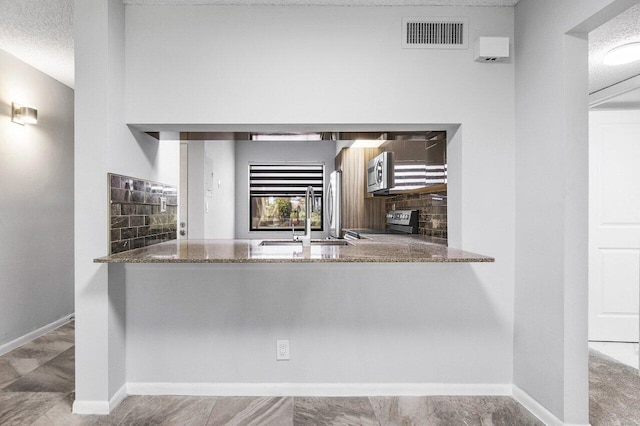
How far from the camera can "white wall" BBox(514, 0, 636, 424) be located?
2078 mm

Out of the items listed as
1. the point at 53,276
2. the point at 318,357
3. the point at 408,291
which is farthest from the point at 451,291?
the point at 53,276

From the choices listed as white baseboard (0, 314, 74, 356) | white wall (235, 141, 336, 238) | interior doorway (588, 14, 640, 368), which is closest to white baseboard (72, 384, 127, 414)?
white baseboard (0, 314, 74, 356)

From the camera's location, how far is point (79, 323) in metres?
2.36

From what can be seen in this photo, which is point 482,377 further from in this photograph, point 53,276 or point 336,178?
point 53,276

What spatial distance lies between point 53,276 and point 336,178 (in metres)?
3.08

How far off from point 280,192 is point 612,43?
4.32 metres

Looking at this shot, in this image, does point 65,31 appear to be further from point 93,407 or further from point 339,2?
point 93,407

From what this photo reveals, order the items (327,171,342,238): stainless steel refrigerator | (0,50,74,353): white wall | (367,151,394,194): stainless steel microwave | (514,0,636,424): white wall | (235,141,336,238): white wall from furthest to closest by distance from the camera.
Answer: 1. (235,141,336,238): white wall
2. (327,171,342,238): stainless steel refrigerator
3. (367,151,394,194): stainless steel microwave
4. (0,50,74,353): white wall
5. (514,0,636,424): white wall

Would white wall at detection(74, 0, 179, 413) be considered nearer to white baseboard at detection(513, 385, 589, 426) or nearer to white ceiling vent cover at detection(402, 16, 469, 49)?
white ceiling vent cover at detection(402, 16, 469, 49)

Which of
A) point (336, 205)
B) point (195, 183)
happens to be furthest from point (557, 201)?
point (195, 183)

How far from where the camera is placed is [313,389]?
2568mm

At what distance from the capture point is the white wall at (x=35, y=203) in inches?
132

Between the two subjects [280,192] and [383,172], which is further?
[280,192]

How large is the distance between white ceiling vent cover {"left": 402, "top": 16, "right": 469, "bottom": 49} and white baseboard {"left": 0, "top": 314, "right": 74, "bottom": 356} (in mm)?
3744
